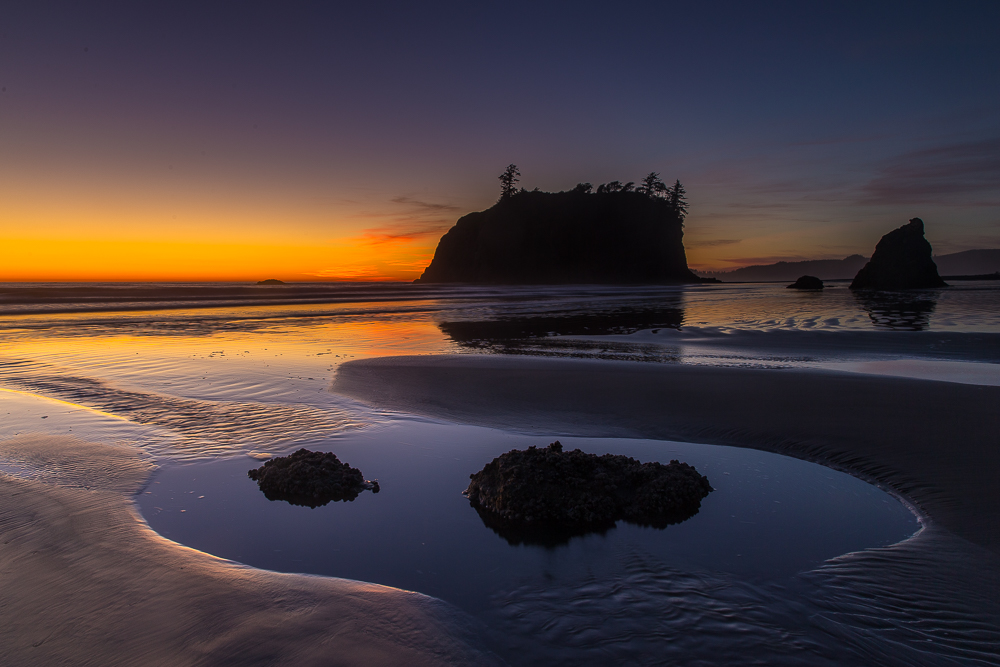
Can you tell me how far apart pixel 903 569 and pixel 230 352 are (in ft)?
39.5

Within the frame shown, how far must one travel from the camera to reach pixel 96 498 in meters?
3.85

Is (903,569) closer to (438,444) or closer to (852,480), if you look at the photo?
(852,480)

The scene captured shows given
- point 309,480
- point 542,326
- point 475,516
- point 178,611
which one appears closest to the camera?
point 178,611

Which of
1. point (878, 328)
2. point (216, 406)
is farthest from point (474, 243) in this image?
point (216, 406)

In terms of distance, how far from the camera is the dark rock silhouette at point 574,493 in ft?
11.4

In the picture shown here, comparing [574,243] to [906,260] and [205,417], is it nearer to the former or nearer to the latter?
[906,260]

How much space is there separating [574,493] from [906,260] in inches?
2487

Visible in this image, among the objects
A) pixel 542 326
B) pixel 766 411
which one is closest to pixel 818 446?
pixel 766 411

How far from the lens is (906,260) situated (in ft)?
166

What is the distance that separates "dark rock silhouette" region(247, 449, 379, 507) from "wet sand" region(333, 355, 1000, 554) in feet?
7.14

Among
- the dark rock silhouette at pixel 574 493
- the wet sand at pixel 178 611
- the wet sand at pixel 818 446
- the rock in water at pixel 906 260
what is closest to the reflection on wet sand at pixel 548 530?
the dark rock silhouette at pixel 574 493

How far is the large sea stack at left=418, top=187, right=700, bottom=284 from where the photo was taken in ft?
348

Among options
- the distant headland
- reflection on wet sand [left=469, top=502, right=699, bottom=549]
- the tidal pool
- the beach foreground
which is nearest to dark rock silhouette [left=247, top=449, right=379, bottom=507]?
the tidal pool

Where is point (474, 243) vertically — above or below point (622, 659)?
above
